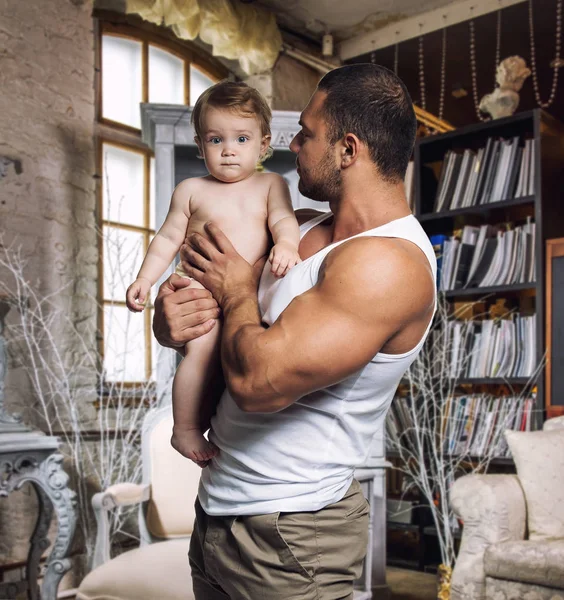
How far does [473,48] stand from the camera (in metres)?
4.82

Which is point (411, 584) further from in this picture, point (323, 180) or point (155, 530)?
point (323, 180)

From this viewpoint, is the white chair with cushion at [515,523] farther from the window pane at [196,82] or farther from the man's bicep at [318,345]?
the window pane at [196,82]

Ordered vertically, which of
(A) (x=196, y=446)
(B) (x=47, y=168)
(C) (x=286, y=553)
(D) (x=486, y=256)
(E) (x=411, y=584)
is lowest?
(E) (x=411, y=584)

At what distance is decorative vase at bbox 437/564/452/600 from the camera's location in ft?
10.7

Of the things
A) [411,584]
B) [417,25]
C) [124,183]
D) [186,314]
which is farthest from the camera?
[417,25]

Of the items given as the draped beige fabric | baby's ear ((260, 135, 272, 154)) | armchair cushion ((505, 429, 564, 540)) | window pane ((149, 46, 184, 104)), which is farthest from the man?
window pane ((149, 46, 184, 104))

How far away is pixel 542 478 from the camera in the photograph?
3.12 metres

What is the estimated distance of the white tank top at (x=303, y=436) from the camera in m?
1.13

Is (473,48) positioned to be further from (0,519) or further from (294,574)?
(294,574)

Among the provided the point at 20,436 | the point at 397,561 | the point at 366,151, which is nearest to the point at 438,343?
the point at 397,561

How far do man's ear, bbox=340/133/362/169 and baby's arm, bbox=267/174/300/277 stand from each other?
0.17 meters

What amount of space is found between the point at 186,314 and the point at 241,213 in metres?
0.25

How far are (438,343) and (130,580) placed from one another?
8.58 ft

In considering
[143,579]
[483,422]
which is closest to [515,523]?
[483,422]
